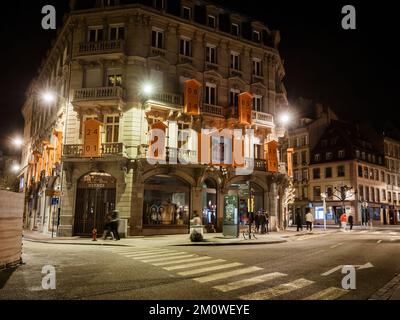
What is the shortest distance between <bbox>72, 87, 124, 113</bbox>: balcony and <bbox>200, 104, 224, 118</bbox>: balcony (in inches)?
245

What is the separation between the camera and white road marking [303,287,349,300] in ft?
22.6

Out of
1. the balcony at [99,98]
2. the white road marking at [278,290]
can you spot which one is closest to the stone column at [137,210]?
the balcony at [99,98]

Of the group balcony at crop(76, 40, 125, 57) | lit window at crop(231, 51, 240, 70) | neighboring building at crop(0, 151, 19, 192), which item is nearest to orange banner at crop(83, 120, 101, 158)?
balcony at crop(76, 40, 125, 57)

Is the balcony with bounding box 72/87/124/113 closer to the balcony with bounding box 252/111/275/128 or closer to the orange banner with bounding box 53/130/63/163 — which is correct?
the orange banner with bounding box 53/130/63/163

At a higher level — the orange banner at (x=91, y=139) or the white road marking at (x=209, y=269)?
the orange banner at (x=91, y=139)

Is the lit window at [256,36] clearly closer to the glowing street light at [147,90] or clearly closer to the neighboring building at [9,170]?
the glowing street light at [147,90]

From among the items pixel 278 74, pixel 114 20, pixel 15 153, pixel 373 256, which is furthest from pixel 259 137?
pixel 15 153

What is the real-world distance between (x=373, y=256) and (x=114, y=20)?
73.7ft

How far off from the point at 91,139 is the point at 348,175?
4164 cm

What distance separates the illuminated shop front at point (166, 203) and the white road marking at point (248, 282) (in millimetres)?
15806

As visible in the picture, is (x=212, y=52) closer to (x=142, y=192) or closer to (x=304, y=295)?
(x=142, y=192)

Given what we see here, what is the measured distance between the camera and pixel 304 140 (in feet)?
189

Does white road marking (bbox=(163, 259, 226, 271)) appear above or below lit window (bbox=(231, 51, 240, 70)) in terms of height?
below

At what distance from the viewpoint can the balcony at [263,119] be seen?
28.7 m
